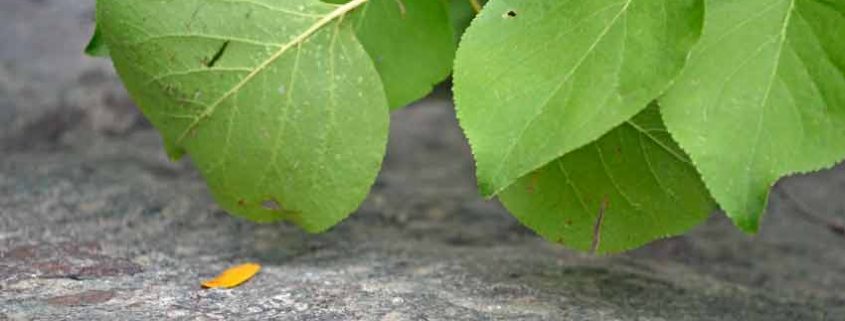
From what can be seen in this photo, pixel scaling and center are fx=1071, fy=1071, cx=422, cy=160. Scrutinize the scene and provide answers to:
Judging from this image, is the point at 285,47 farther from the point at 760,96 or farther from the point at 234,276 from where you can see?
the point at 760,96

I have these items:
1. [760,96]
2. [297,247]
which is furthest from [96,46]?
[760,96]

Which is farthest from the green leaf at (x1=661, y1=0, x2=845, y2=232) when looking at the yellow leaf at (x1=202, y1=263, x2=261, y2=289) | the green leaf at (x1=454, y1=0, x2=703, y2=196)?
the yellow leaf at (x1=202, y1=263, x2=261, y2=289)

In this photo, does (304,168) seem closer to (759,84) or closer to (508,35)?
(508,35)

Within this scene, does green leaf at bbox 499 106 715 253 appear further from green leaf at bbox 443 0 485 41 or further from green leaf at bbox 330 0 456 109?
green leaf at bbox 443 0 485 41

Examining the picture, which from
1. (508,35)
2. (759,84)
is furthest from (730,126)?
(508,35)

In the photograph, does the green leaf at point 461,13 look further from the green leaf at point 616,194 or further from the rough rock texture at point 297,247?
the green leaf at point 616,194
